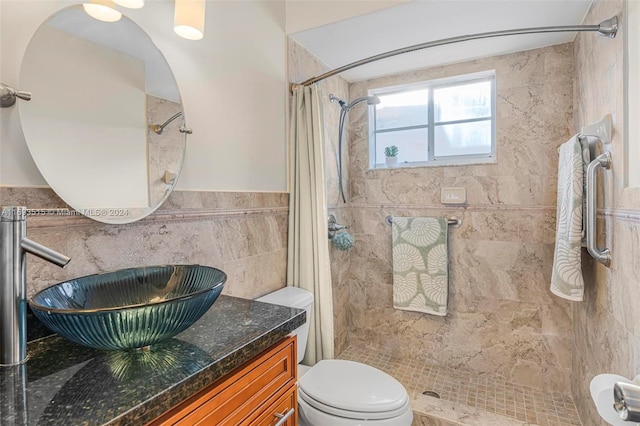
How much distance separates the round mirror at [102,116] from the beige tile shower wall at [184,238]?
0.06 m

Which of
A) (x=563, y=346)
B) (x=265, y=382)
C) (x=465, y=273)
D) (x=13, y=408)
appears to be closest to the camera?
(x=13, y=408)

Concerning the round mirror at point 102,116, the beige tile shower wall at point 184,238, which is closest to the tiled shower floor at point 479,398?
the beige tile shower wall at point 184,238

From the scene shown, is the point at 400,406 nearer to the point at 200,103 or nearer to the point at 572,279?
the point at 572,279

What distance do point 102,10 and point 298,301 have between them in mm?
1398

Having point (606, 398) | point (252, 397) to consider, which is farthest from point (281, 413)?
point (606, 398)

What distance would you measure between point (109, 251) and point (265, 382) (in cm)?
66

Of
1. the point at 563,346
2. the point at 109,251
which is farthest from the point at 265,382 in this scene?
the point at 563,346

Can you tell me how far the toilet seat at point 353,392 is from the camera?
1329mm

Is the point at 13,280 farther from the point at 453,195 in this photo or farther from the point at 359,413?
the point at 453,195

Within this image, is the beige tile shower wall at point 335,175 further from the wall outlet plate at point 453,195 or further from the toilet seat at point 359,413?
the toilet seat at point 359,413

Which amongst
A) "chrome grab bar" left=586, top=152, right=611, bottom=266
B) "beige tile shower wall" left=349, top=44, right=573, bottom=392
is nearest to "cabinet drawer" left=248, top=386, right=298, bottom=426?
"chrome grab bar" left=586, top=152, right=611, bottom=266

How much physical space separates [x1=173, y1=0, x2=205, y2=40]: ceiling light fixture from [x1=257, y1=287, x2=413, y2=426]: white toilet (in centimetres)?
123

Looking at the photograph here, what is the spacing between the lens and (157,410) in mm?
600

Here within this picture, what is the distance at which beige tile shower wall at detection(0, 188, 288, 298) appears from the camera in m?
0.93
